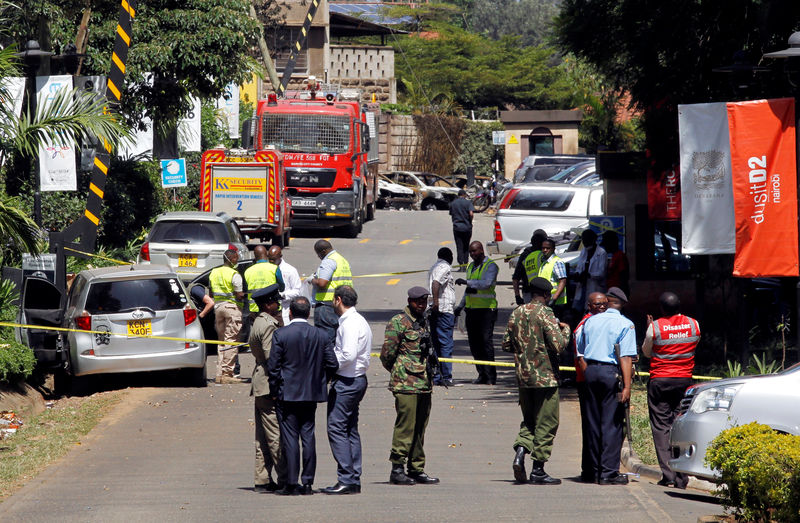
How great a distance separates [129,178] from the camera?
27.0 meters

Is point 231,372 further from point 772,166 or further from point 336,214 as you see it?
point 336,214

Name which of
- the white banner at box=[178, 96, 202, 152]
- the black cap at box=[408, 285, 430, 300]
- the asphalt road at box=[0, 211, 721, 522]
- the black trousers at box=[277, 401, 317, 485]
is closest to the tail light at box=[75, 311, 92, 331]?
the asphalt road at box=[0, 211, 721, 522]

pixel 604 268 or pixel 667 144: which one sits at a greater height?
pixel 667 144

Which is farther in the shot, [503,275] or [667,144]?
[503,275]

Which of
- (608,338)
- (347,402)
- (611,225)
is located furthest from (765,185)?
(347,402)

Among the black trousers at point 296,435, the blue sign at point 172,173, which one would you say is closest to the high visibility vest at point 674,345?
the black trousers at point 296,435

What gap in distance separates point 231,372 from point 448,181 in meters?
32.8

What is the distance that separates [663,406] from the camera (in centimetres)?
1013

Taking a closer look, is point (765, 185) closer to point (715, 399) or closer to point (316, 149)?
point (715, 399)

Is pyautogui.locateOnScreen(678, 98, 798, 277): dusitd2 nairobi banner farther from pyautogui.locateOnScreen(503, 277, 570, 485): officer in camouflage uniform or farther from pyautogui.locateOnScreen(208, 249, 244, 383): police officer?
pyautogui.locateOnScreen(208, 249, 244, 383): police officer

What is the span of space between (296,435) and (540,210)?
56.2ft

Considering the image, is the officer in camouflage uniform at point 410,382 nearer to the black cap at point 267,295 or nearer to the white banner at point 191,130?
the black cap at point 267,295

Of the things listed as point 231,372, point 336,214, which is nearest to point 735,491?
point 231,372

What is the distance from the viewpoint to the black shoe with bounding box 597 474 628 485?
968cm
